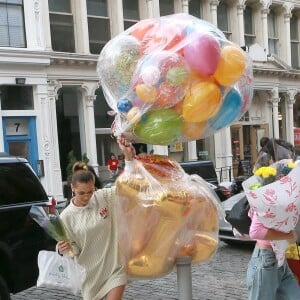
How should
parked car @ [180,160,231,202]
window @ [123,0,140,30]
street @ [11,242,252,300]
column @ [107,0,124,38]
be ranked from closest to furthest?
1. street @ [11,242,252,300]
2. parked car @ [180,160,231,202]
3. column @ [107,0,124,38]
4. window @ [123,0,140,30]

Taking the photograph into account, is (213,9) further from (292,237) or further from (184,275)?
(184,275)

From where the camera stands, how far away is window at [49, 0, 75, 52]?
1858 cm

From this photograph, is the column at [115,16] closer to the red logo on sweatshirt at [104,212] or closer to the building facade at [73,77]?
the building facade at [73,77]

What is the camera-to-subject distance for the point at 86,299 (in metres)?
4.14

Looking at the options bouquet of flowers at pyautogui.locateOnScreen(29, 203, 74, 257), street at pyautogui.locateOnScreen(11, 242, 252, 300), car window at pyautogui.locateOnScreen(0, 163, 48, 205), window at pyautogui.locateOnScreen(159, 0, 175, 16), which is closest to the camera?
bouquet of flowers at pyautogui.locateOnScreen(29, 203, 74, 257)

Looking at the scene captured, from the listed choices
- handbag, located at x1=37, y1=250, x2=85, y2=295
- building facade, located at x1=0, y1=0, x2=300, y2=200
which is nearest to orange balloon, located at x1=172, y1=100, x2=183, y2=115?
handbag, located at x1=37, y1=250, x2=85, y2=295

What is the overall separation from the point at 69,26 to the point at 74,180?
15.7 metres

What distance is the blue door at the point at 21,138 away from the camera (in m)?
17.1

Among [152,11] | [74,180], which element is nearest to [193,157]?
[152,11]

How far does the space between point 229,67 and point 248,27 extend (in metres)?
23.1

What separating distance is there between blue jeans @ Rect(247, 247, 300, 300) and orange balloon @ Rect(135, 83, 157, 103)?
1.44m

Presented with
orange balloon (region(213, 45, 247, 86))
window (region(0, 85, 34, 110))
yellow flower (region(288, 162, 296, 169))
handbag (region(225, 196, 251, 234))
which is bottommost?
handbag (region(225, 196, 251, 234))

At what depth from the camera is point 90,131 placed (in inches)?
766

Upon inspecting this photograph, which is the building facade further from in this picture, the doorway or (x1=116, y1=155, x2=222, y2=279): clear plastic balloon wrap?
(x1=116, y1=155, x2=222, y2=279): clear plastic balloon wrap
